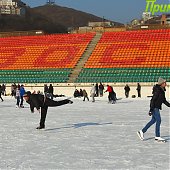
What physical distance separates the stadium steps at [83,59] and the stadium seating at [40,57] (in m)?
0.42

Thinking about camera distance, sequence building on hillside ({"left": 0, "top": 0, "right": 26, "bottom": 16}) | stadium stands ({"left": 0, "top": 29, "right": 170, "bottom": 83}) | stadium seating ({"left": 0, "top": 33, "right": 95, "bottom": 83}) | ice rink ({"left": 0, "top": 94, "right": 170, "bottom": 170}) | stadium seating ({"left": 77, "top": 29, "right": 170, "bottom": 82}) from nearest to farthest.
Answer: ice rink ({"left": 0, "top": 94, "right": 170, "bottom": 170}) → stadium seating ({"left": 77, "top": 29, "right": 170, "bottom": 82}) → stadium stands ({"left": 0, "top": 29, "right": 170, "bottom": 83}) → stadium seating ({"left": 0, "top": 33, "right": 95, "bottom": 83}) → building on hillside ({"left": 0, "top": 0, "right": 26, "bottom": 16})

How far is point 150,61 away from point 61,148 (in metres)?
28.1

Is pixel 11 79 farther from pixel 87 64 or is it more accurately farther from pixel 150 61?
pixel 150 61

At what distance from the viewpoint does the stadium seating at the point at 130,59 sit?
33.6 metres

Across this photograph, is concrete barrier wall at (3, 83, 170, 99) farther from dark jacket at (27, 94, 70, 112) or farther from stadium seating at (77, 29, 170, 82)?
dark jacket at (27, 94, 70, 112)

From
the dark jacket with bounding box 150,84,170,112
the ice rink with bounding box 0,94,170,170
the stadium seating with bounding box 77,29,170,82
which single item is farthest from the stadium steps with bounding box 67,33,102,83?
the dark jacket with bounding box 150,84,170,112

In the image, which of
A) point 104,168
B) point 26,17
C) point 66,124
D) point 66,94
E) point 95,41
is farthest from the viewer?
point 26,17

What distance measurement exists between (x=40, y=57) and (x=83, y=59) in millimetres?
5111

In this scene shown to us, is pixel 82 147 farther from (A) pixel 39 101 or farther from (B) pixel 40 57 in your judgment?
(B) pixel 40 57

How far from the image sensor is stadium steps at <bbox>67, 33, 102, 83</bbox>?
35406 mm

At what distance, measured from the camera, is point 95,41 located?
143 ft

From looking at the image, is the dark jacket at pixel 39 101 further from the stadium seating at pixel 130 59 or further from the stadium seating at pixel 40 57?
the stadium seating at pixel 40 57

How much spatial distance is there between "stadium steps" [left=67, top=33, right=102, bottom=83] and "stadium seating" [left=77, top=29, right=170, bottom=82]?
18.9 inches

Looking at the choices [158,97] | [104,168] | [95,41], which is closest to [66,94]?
[95,41]
